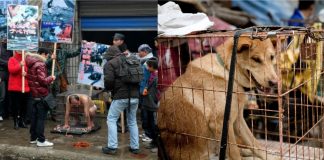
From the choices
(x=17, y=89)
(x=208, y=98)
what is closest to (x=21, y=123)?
(x=17, y=89)

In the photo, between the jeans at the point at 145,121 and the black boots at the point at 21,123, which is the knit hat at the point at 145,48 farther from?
the black boots at the point at 21,123

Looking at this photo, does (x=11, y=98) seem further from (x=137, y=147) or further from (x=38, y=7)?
(x=137, y=147)

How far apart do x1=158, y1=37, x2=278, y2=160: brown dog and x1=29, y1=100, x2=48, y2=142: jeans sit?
48.0 inches

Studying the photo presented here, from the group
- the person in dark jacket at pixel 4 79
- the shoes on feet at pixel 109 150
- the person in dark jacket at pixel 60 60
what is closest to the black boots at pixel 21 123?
the person in dark jacket at pixel 4 79

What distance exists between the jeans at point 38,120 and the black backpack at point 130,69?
1007mm

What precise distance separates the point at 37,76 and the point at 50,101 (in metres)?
0.29

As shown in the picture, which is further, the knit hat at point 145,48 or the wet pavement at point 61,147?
the wet pavement at point 61,147

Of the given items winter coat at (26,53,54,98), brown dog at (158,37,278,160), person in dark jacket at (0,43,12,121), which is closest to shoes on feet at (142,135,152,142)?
brown dog at (158,37,278,160)

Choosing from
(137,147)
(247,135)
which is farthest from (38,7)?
(247,135)

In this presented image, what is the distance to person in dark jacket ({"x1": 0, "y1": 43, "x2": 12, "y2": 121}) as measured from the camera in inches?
172

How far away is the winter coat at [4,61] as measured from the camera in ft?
14.3

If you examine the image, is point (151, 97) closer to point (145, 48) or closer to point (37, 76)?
point (145, 48)

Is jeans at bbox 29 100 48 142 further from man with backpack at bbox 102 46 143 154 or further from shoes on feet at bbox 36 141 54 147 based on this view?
man with backpack at bbox 102 46 143 154

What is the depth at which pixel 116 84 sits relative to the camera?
12.9 ft
